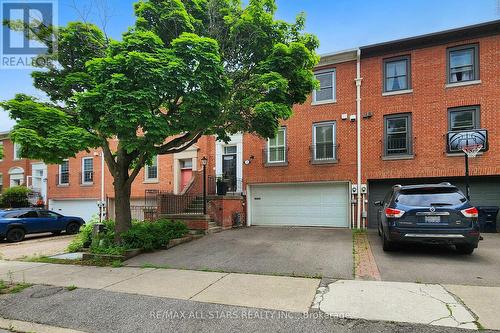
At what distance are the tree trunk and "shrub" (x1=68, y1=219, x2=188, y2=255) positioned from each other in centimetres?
28

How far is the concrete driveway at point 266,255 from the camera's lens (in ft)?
25.2

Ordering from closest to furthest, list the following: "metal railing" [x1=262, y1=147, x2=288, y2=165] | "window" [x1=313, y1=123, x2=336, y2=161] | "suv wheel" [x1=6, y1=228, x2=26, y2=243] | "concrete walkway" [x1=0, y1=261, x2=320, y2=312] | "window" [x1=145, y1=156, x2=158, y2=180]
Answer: "concrete walkway" [x1=0, y1=261, x2=320, y2=312], "window" [x1=313, y1=123, x2=336, y2=161], "suv wheel" [x1=6, y1=228, x2=26, y2=243], "metal railing" [x1=262, y1=147, x2=288, y2=165], "window" [x1=145, y1=156, x2=158, y2=180]

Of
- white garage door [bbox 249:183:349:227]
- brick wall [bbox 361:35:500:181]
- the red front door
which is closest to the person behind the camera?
brick wall [bbox 361:35:500:181]

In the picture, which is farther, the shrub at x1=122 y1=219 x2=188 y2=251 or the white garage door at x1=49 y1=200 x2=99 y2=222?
the white garage door at x1=49 y1=200 x2=99 y2=222

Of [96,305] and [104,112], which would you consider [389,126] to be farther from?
[96,305]

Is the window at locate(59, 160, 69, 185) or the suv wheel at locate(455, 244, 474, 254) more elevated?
the window at locate(59, 160, 69, 185)

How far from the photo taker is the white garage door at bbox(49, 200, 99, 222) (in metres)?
22.2

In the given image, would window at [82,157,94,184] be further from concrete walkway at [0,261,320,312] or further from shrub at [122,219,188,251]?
concrete walkway at [0,261,320,312]

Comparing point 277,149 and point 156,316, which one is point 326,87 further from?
point 156,316

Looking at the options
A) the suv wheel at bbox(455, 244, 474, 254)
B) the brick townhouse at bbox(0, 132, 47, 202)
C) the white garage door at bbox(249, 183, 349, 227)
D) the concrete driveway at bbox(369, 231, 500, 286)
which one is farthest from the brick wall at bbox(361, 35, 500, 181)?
the brick townhouse at bbox(0, 132, 47, 202)

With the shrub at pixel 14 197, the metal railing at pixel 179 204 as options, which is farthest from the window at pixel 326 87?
the shrub at pixel 14 197

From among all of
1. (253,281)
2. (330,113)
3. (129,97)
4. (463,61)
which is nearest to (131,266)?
(253,281)

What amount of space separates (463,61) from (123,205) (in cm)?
1375

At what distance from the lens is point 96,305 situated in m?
5.69
